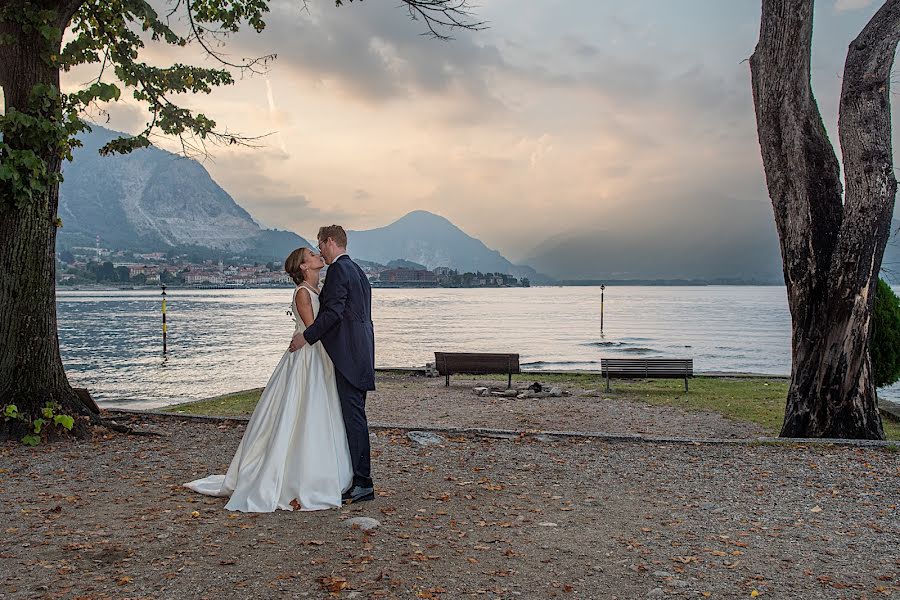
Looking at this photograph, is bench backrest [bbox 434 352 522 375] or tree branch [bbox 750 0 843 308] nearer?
tree branch [bbox 750 0 843 308]

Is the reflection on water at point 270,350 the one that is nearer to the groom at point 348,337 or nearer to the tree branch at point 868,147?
the groom at point 348,337

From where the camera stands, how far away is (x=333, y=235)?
6008 millimetres

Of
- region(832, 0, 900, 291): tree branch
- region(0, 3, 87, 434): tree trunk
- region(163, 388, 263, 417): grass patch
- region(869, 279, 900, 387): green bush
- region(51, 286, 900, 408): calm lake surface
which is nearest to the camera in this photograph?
region(0, 3, 87, 434): tree trunk

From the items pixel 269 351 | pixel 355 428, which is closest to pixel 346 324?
pixel 355 428

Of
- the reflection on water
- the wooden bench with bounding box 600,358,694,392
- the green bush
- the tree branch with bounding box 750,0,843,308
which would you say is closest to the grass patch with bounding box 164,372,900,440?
the wooden bench with bounding box 600,358,694,392

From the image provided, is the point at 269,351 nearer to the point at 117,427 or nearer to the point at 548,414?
the point at 548,414

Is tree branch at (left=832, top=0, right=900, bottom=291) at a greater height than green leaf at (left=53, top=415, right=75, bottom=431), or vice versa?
tree branch at (left=832, top=0, right=900, bottom=291)

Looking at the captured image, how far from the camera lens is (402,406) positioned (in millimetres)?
13547

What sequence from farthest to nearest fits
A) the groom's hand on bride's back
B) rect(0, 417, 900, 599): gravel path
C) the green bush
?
the green bush, the groom's hand on bride's back, rect(0, 417, 900, 599): gravel path

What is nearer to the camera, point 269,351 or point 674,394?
point 674,394

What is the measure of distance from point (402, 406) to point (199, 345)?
27.6m

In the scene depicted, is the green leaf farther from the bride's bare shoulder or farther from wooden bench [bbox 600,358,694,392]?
wooden bench [bbox 600,358,694,392]

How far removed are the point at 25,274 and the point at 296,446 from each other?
179 inches

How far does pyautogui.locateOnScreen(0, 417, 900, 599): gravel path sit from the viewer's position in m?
4.38
